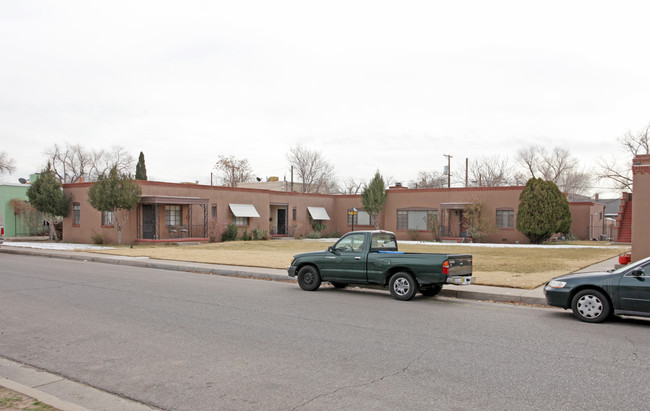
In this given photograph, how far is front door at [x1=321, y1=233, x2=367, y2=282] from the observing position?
12.2 m

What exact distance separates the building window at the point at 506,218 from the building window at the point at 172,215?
72.3 feet

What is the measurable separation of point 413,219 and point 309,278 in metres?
28.4

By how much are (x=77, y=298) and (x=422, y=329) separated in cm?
737

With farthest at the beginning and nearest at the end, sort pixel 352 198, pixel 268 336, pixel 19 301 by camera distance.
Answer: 1. pixel 352 198
2. pixel 19 301
3. pixel 268 336

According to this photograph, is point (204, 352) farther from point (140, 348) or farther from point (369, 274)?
point (369, 274)

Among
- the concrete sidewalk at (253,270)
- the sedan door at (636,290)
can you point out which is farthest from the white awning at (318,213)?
the sedan door at (636,290)

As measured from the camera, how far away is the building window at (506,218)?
36.2 m

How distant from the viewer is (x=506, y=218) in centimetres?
3644

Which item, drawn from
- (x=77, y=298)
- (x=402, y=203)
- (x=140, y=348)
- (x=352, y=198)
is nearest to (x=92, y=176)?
(x=352, y=198)

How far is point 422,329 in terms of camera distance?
8320 mm

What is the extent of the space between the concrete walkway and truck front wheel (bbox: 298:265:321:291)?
2.28m

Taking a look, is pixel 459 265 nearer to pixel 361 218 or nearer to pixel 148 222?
pixel 148 222

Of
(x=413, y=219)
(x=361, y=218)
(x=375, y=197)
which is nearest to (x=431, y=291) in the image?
(x=375, y=197)

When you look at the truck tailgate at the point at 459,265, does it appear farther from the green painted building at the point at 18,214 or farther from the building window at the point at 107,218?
the green painted building at the point at 18,214
